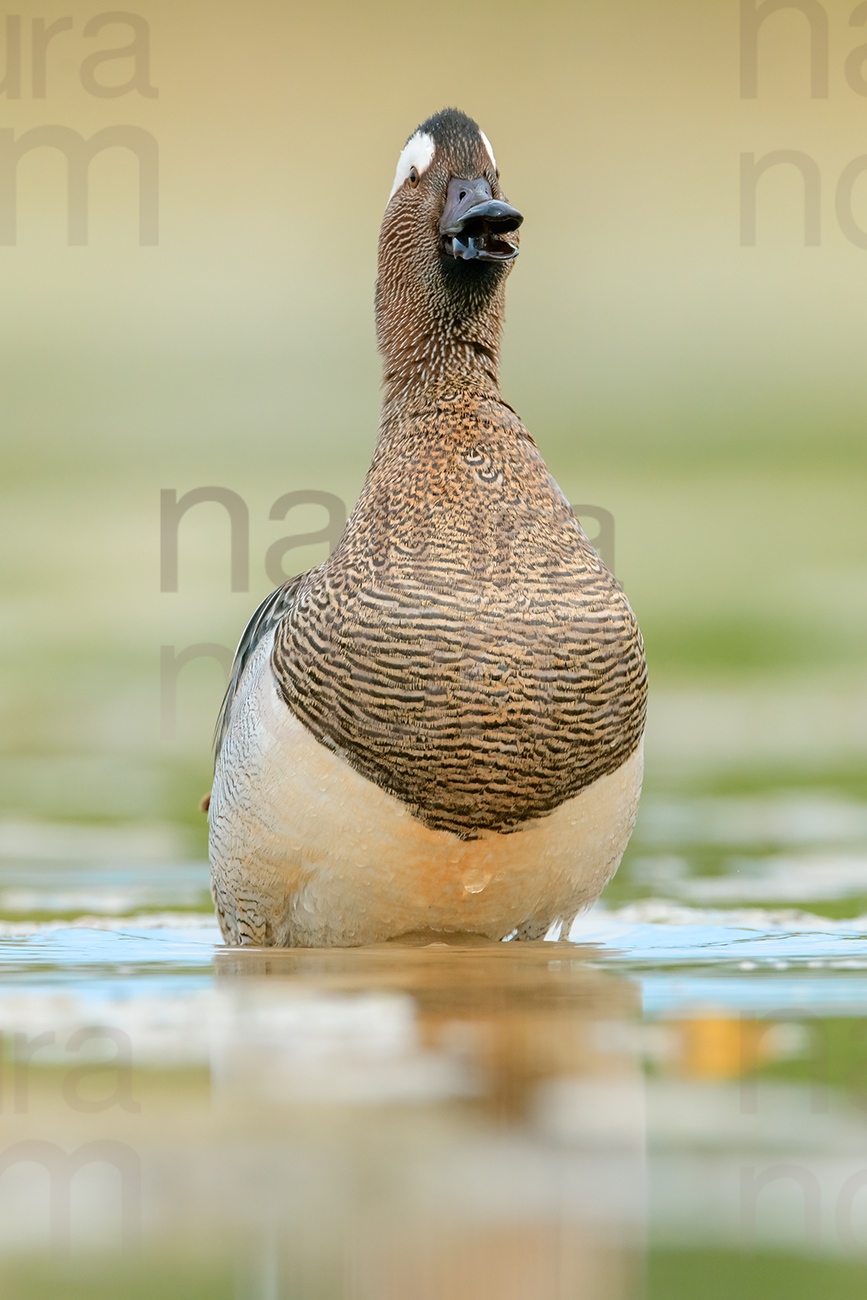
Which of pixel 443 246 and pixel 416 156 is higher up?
pixel 416 156

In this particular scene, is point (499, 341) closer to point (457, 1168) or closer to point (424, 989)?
point (424, 989)

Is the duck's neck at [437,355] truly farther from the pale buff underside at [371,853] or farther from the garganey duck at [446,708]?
the pale buff underside at [371,853]

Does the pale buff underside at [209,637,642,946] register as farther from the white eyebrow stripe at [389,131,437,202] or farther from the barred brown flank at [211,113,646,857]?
the white eyebrow stripe at [389,131,437,202]

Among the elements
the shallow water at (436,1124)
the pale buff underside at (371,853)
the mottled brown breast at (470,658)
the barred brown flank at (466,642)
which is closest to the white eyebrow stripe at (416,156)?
the barred brown flank at (466,642)

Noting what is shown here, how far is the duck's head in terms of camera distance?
217 inches

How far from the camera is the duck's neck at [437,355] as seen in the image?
565cm

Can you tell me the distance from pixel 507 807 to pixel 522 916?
46 centimetres

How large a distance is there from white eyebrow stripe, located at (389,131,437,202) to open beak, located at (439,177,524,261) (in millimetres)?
132

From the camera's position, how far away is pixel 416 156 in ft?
18.7

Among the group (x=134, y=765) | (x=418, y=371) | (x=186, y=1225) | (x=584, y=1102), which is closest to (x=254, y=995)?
(x=584, y=1102)

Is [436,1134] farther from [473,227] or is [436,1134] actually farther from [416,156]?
[416,156]

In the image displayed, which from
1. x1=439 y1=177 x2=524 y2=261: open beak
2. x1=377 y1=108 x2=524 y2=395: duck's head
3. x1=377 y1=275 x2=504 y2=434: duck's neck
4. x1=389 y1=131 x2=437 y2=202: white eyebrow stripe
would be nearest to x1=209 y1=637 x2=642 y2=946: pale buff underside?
x1=377 y1=275 x2=504 y2=434: duck's neck

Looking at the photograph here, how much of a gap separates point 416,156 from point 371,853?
2.17 m

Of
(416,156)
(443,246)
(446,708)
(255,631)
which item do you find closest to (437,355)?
(443,246)
